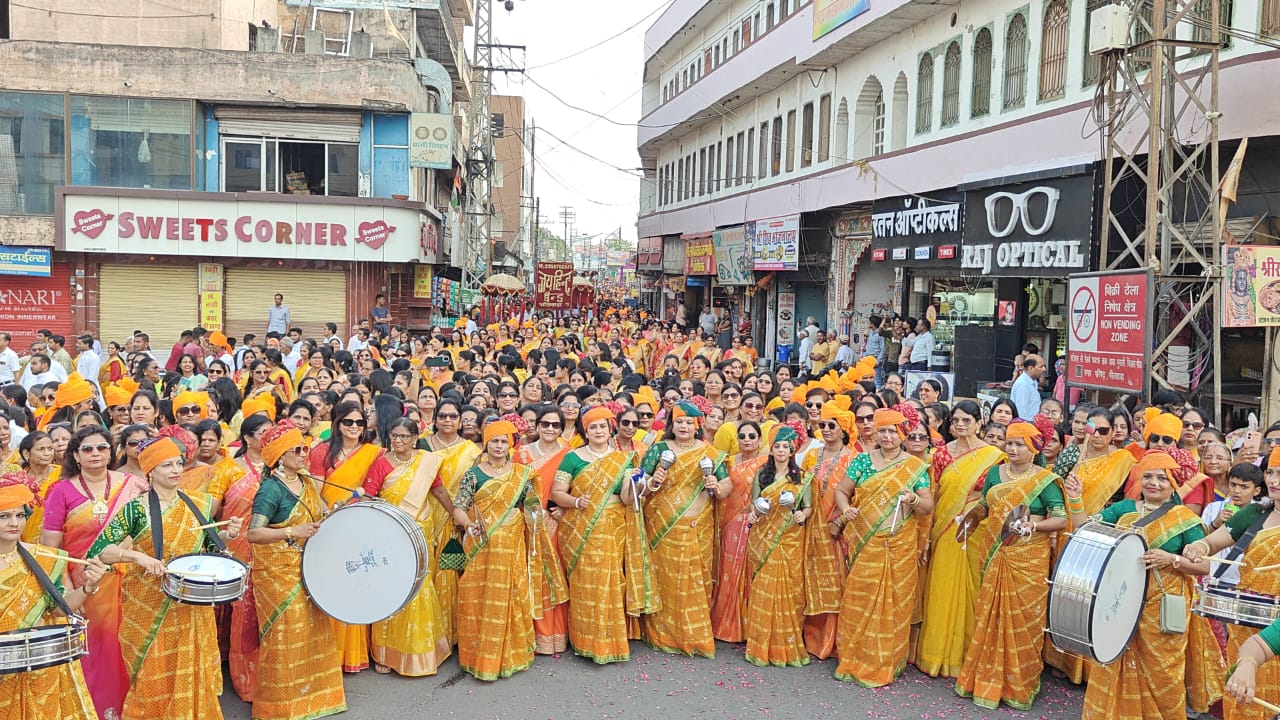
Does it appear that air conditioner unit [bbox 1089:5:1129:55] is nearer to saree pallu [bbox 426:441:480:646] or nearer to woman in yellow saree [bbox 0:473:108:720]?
saree pallu [bbox 426:441:480:646]

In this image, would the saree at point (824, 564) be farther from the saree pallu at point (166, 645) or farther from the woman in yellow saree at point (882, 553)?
the saree pallu at point (166, 645)

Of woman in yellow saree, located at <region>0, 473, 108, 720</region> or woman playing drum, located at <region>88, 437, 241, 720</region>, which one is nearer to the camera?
woman in yellow saree, located at <region>0, 473, 108, 720</region>

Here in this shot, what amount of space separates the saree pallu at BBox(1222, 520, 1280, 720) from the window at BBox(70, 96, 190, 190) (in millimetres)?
20538

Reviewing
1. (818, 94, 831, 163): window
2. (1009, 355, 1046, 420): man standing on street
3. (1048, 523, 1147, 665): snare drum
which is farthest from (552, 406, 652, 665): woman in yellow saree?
(818, 94, 831, 163): window

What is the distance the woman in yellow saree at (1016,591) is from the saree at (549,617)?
8.49 ft

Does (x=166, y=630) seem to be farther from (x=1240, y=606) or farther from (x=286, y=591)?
(x=1240, y=606)

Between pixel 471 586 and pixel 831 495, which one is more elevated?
pixel 831 495

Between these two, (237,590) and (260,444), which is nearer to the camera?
(237,590)

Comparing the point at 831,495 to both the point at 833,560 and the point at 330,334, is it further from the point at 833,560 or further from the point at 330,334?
the point at 330,334

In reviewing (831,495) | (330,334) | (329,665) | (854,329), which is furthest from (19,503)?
(854,329)

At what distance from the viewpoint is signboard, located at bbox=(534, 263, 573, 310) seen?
28.5 metres

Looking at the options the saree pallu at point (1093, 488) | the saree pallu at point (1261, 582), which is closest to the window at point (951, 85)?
the saree pallu at point (1093, 488)

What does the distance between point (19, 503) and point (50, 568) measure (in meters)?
0.43

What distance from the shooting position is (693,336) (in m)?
20.6
